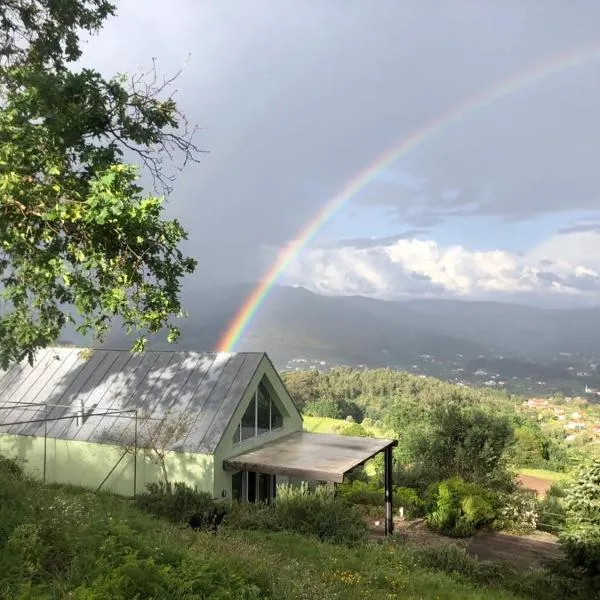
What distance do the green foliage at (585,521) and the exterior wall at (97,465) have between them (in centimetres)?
975

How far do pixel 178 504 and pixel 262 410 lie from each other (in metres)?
6.68

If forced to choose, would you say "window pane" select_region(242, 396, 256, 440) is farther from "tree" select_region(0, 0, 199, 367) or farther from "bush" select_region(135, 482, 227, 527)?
"tree" select_region(0, 0, 199, 367)

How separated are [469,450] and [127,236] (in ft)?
68.6

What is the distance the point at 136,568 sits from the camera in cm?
495

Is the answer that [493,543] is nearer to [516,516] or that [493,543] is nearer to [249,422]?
[516,516]

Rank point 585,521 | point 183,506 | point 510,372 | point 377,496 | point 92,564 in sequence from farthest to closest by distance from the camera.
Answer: point 510,372 < point 377,496 < point 183,506 < point 585,521 < point 92,564

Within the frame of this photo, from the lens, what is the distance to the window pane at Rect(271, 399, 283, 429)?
66.0ft

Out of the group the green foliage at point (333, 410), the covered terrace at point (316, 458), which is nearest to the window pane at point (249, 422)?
the covered terrace at point (316, 458)

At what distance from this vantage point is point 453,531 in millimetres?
18453

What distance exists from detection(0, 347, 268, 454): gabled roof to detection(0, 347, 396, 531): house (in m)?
0.04

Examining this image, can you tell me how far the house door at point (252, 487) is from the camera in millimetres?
17516

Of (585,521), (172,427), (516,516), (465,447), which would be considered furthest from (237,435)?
(465,447)

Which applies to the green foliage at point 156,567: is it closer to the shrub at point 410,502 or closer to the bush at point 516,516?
the bush at point 516,516

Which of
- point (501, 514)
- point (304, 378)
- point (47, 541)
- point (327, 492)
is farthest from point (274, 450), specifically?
point (304, 378)
